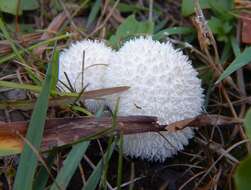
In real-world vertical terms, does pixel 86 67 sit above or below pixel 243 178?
above

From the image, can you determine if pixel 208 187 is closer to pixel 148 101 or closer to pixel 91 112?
pixel 148 101

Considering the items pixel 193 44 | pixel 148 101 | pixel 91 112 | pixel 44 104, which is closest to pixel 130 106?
pixel 148 101

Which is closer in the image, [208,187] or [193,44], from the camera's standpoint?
[208,187]

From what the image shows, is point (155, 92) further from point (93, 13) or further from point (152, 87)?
point (93, 13)

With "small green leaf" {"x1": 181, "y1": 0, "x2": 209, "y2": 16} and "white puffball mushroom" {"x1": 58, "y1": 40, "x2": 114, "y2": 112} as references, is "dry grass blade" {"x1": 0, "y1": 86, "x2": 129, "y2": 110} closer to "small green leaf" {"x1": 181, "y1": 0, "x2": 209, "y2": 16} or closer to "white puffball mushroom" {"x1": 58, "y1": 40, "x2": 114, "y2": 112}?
"white puffball mushroom" {"x1": 58, "y1": 40, "x2": 114, "y2": 112}

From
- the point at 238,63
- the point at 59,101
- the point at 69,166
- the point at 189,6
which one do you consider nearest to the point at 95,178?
the point at 69,166

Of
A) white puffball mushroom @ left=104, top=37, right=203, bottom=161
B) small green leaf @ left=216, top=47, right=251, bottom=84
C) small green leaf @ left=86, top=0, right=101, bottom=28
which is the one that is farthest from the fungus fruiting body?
small green leaf @ left=86, top=0, right=101, bottom=28
